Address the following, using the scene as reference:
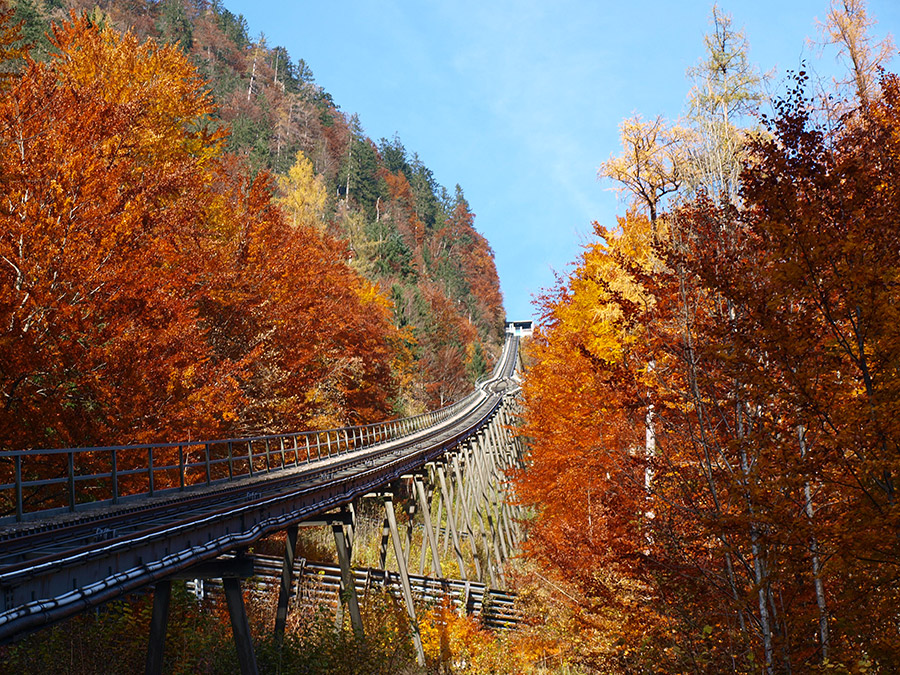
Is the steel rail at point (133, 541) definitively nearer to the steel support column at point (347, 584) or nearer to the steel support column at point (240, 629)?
the steel support column at point (240, 629)

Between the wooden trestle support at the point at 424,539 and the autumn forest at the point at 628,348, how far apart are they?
78.8 inches

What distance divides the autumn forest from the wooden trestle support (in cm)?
200

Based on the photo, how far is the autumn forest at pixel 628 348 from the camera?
21.4ft

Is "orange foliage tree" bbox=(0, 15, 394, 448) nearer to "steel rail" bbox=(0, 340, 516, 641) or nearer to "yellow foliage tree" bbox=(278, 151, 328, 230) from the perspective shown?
"steel rail" bbox=(0, 340, 516, 641)

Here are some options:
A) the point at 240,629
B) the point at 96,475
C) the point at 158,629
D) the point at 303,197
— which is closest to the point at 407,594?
the point at 240,629

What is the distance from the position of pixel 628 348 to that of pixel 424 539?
12.5 meters

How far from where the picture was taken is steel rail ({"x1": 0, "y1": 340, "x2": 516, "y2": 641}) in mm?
5500

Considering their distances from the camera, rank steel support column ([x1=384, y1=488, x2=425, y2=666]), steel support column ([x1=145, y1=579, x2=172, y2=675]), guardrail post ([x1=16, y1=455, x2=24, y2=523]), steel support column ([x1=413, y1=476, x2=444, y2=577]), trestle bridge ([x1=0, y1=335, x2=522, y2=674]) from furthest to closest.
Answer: steel support column ([x1=413, y1=476, x2=444, y2=577]) → steel support column ([x1=384, y1=488, x2=425, y2=666]) → guardrail post ([x1=16, y1=455, x2=24, y2=523]) → steel support column ([x1=145, y1=579, x2=172, y2=675]) → trestle bridge ([x1=0, y1=335, x2=522, y2=674])

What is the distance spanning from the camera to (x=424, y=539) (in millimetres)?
23266

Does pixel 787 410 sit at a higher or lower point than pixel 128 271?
lower

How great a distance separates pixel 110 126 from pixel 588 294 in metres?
14.6

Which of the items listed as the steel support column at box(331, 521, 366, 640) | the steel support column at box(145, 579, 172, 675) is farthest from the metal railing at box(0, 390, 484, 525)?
the steel support column at box(331, 521, 366, 640)

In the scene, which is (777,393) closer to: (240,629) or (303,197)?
(240,629)

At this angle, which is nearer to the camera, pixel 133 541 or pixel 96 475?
pixel 133 541
